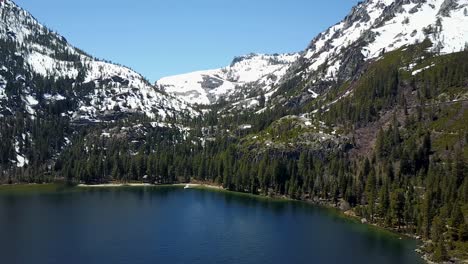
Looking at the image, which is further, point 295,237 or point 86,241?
point 295,237

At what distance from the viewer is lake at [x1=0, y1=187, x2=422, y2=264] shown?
391 feet

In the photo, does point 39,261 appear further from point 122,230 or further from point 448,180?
point 448,180

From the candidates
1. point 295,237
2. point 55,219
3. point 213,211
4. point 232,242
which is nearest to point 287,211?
point 213,211

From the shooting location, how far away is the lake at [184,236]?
119312 mm

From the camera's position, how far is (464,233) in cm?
12681

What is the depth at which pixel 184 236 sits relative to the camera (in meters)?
141

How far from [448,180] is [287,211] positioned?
198 ft

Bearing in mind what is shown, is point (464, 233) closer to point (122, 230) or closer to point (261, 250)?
point (261, 250)

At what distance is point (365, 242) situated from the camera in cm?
13888

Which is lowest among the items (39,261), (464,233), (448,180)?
(39,261)

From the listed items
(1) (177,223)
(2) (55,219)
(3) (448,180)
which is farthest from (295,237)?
(2) (55,219)

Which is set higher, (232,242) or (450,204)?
(450,204)

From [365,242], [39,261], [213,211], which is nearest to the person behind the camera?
[39,261]

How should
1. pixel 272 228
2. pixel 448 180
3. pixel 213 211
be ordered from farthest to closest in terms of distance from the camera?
pixel 213 211 < pixel 448 180 < pixel 272 228
